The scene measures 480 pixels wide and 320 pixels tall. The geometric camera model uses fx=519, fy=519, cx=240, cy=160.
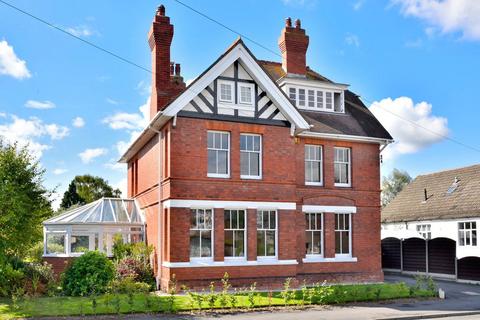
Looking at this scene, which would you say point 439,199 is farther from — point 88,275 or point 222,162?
point 88,275

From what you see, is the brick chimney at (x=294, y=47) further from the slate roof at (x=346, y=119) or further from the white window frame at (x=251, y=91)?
the white window frame at (x=251, y=91)

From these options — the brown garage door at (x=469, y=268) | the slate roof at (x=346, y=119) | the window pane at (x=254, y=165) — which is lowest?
the brown garage door at (x=469, y=268)

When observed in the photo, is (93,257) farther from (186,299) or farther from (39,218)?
(39,218)

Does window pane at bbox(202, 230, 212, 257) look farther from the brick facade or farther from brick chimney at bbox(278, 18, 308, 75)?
brick chimney at bbox(278, 18, 308, 75)

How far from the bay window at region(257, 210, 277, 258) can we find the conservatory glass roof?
664 cm

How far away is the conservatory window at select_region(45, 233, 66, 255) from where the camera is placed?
78.7 ft

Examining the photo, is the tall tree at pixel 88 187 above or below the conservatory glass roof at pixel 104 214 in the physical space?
above

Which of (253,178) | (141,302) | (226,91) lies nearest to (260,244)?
(253,178)

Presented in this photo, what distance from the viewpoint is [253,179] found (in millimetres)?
22000

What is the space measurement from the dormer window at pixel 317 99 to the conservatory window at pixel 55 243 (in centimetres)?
1285

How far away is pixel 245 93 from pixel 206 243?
258 inches

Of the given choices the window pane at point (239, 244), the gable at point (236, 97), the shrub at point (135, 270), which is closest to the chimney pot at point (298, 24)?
the gable at point (236, 97)

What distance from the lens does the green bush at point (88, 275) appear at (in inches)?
775

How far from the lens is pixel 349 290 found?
20.5 m
